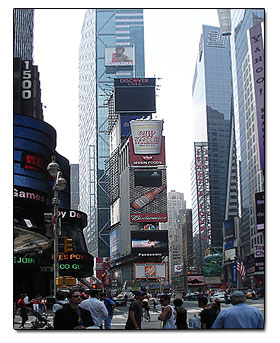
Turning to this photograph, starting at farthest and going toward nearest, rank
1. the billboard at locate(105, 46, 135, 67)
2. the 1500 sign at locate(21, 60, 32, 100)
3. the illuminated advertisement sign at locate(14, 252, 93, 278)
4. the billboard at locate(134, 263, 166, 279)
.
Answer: the billboard at locate(134, 263, 166, 279) → the billboard at locate(105, 46, 135, 67) → the illuminated advertisement sign at locate(14, 252, 93, 278) → the 1500 sign at locate(21, 60, 32, 100)

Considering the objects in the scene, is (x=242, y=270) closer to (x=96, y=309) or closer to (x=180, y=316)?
(x=180, y=316)

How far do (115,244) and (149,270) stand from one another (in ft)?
27.2

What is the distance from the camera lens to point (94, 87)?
129625 mm

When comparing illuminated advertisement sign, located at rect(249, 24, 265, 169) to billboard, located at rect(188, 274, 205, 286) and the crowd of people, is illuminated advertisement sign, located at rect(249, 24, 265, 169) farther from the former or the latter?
billboard, located at rect(188, 274, 205, 286)

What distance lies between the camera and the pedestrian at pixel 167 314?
11727 millimetres

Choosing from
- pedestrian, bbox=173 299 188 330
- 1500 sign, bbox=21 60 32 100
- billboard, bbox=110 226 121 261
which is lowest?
billboard, bbox=110 226 121 261

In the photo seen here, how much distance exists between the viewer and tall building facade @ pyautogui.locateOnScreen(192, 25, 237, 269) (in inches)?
6142

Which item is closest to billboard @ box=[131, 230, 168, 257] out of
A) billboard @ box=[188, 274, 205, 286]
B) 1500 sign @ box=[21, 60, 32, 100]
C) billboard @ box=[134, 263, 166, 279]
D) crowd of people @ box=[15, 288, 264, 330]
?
billboard @ box=[134, 263, 166, 279]

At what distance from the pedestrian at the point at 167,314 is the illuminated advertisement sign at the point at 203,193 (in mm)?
143903

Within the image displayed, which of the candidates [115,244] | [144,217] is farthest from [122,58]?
[115,244]

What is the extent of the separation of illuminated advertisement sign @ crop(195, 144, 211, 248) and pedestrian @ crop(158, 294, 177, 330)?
144 metres

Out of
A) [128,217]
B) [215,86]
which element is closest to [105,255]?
[128,217]
